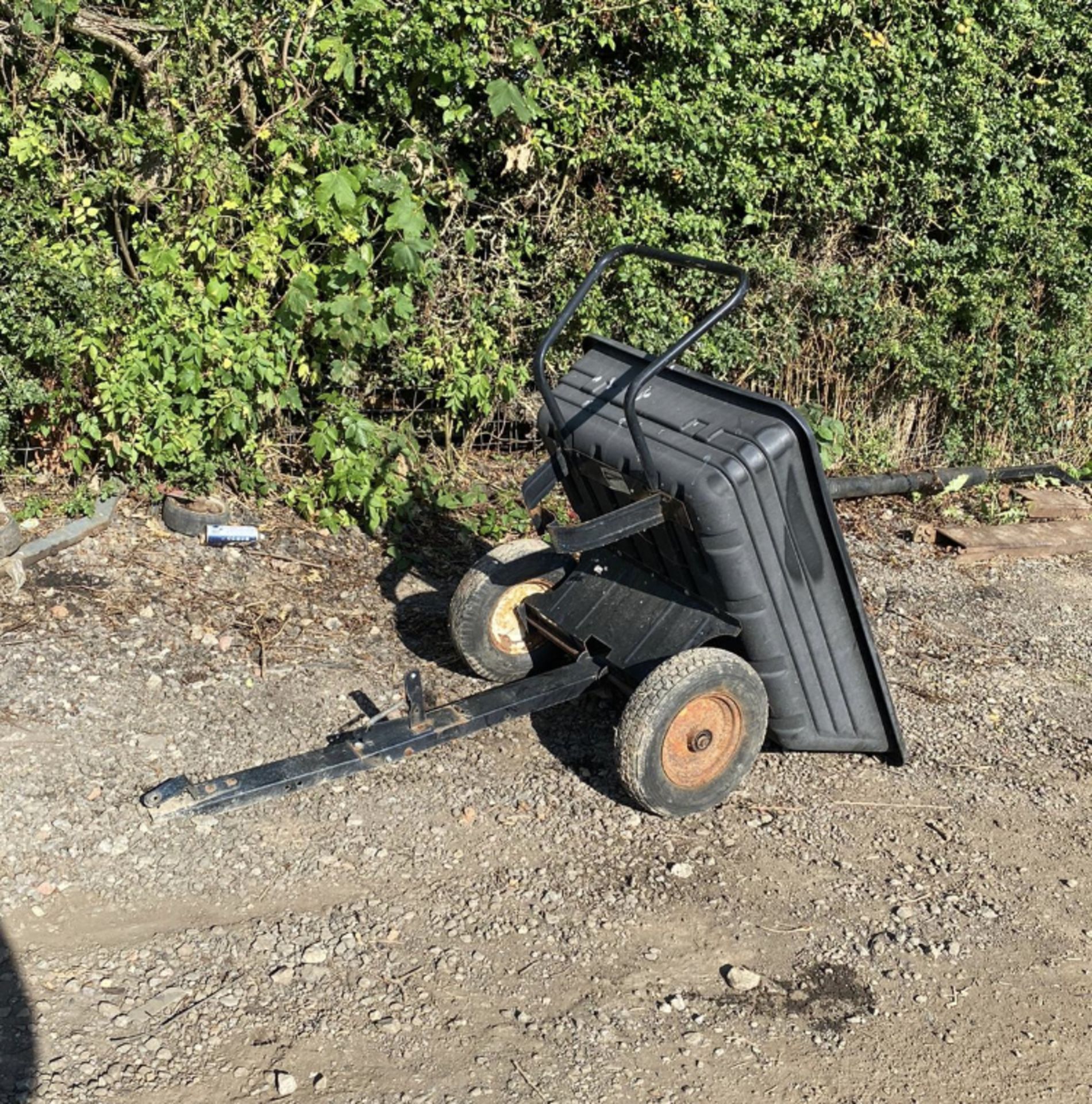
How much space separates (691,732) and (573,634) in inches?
24.5

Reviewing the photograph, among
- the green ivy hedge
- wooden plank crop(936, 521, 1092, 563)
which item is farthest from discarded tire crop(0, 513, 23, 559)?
wooden plank crop(936, 521, 1092, 563)

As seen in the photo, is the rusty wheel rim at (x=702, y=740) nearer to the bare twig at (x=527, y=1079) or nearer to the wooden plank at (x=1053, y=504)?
the bare twig at (x=527, y=1079)

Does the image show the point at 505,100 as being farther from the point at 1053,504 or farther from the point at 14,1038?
the point at 14,1038

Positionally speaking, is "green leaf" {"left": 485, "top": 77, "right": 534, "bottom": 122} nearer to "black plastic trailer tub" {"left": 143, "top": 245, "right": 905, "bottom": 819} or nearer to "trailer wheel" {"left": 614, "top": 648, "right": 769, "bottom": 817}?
"black plastic trailer tub" {"left": 143, "top": 245, "right": 905, "bottom": 819}

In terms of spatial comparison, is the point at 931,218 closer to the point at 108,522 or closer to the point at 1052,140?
the point at 1052,140

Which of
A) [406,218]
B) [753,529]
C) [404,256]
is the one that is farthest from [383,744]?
[406,218]

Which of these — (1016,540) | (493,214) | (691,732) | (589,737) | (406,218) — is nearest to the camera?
(691,732)

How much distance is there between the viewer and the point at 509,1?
638cm

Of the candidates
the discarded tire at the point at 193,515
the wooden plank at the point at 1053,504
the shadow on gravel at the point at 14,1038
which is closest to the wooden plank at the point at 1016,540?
the wooden plank at the point at 1053,504

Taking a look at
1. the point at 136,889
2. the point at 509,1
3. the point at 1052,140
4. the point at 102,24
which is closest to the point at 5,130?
the point at 102,24

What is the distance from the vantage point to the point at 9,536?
18.6ft

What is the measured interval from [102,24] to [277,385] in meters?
1.84

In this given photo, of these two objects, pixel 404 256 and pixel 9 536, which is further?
pixel 404 256

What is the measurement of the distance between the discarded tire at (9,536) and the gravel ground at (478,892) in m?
0.21
